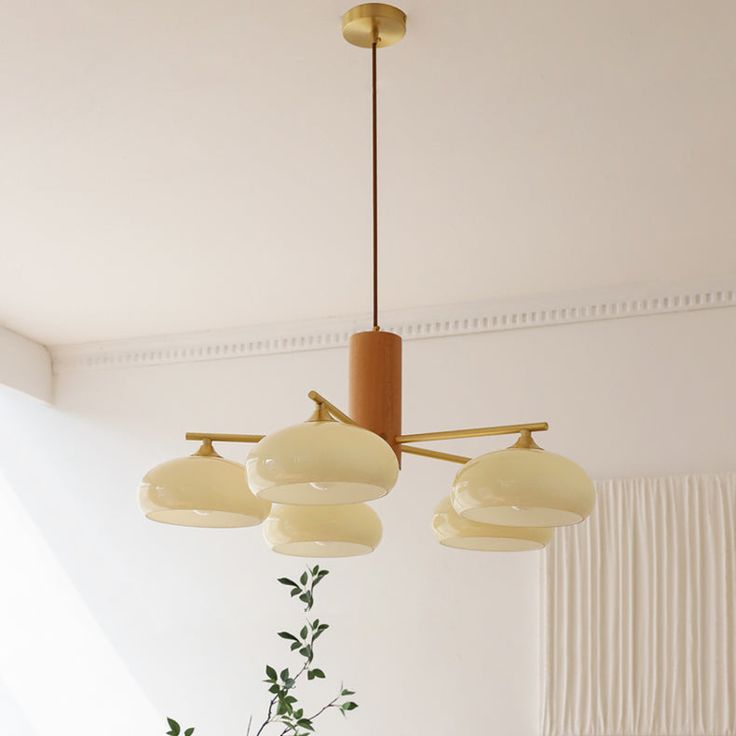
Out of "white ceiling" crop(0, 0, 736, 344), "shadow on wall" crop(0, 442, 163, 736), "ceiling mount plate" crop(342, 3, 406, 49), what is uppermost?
"white ceiling" crop(0, 0, 736, 344)

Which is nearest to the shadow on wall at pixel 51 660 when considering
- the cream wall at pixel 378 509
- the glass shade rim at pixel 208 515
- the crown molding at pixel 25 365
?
the cream wall at pixel 378 509

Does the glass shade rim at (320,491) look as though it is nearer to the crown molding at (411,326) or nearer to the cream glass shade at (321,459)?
the cream glass shade at (321,459)

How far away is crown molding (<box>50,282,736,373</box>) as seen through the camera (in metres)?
4.07

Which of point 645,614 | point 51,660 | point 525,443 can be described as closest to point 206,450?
point 525,443

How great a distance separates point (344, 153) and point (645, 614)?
1810 millimetres

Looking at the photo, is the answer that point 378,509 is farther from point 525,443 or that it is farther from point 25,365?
point 525,443

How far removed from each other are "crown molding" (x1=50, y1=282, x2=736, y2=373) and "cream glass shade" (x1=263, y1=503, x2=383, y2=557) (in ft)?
6.38

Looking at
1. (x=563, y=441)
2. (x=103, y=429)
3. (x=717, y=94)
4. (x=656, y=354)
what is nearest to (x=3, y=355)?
(x=103, y=429)

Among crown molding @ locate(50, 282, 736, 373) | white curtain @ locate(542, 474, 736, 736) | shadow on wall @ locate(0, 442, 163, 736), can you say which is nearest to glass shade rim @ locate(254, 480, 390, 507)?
white curtain @ locate(542, 474, 736, 736)

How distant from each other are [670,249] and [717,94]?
996 mm

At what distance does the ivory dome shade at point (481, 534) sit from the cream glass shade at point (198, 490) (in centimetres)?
37

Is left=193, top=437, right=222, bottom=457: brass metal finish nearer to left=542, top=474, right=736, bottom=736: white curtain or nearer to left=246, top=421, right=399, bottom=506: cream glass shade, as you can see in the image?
left=246, top=421, right=399, bottom=506: cream glass shade

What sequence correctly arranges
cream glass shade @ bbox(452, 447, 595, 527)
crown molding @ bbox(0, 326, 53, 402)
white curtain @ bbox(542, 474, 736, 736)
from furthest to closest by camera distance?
1. crown molding @ bbox(0, 326, 53, 402)
2. white curtain @ bbox(542, 474, 736, 736)
3. cream glass shade @ bbox(452, 447, 595, 527)

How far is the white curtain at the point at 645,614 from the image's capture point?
3.73 m
